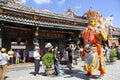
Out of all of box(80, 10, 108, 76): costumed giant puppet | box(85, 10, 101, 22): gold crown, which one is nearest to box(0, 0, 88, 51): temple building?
box(85, 10, 101, 22): gold crown

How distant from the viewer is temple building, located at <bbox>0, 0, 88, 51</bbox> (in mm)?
12671

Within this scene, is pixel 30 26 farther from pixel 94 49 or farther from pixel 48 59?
pixel 94 49

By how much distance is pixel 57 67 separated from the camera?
10133mm

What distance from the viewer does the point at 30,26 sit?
14523mm

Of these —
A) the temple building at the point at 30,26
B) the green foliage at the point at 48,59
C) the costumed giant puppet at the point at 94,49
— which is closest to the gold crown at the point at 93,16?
the costumed giant puppet at the point at 94,49

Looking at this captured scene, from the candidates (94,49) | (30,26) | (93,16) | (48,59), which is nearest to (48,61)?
(48,59)

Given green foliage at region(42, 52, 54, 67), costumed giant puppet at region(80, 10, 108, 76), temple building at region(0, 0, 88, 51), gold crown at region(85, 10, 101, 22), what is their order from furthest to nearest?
temple building at region(0, 0, 88, 51) → green foliage at region(42, 52, 54, 67) → gold crown at region(85, 10, 101, 22) → costumed giant puppet at region(80, 10, 108, 76)

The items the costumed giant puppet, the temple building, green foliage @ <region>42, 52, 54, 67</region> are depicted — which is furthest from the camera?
the temple building

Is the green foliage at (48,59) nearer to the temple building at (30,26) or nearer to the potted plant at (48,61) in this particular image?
the potted plant at (48,61)

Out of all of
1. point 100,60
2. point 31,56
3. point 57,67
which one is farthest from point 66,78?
point 31,56

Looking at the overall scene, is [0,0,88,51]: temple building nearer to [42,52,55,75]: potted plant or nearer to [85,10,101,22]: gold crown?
[42,52,55,75]: potted plant

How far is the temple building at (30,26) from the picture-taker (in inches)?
499

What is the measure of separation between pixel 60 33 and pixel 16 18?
19.6 feet

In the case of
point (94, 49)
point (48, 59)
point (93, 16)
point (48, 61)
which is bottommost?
point (48, 61)
